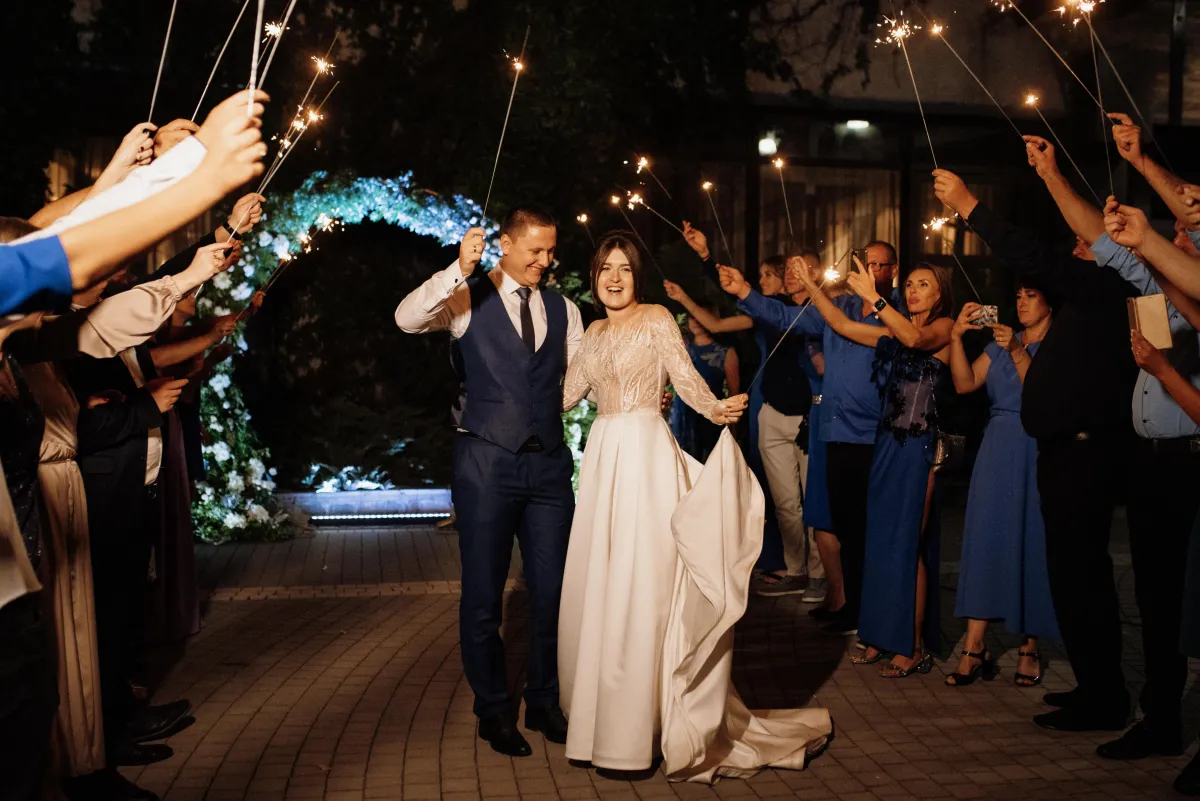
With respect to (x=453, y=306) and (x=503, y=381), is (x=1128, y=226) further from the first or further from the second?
(x=453, y=306)

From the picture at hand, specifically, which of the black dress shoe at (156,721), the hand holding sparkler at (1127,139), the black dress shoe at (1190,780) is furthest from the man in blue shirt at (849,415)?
the black dress shoe at (156,721)

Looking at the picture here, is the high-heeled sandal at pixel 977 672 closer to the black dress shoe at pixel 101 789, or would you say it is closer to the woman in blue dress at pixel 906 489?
the woman in blue dress at pixel 906 489

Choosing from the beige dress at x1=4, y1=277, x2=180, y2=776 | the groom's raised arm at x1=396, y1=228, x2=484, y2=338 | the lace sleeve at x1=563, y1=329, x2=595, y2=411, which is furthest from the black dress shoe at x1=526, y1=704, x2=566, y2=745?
the beige dress at x1=4, y1=277, x2=180, y2=776

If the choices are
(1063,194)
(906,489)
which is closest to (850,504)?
(906,489)

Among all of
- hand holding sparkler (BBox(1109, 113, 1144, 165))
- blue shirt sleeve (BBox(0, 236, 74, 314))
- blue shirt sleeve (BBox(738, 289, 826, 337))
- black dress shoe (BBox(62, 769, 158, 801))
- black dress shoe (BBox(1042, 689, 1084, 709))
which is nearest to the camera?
blue shirt sleeve (BBox(0, 236, 74, 314))

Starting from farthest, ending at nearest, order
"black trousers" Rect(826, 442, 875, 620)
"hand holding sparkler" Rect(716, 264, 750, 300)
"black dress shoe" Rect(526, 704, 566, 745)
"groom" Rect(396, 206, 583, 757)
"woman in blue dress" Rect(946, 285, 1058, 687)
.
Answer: "black trousers" Rect(826, 442, 875, 620)
"hand holding sparkler" Rect(716, 264, 750, 300)
"woman in blue dress" Rect(946, 285, 1058, 687)
"black dress shoe" Rect(526, 704, 566, 745)
"groom" Rect(396, 206, 583, 757)

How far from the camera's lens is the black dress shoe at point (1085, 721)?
568 centimetres

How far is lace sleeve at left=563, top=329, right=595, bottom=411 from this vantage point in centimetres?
560

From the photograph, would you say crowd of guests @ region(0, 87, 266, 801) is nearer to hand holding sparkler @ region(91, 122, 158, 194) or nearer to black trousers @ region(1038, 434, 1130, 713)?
hand holding sparkler @ region(91, 122, 158, 194)

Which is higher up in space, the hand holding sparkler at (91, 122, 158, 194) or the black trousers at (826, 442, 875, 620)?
the hand holding sparkler at (91, 122, 158, 194)

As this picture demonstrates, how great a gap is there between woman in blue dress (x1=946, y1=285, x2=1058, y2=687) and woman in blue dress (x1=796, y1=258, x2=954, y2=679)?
0.24m

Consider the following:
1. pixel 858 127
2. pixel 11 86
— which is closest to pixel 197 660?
pixel 11 86

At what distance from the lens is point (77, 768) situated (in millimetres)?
4488

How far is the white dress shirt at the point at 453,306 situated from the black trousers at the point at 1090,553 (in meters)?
2.41
